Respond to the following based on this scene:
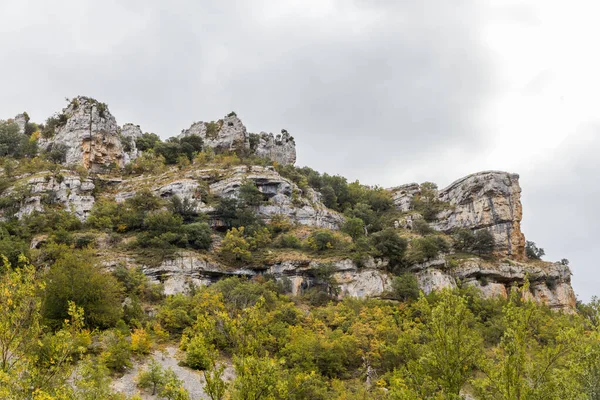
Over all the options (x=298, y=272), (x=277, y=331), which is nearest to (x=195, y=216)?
(x=298, y=272)

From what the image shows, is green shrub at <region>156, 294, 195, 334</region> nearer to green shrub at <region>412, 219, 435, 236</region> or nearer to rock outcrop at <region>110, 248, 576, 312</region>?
rock outcrop at <region>110, 248, 576, 312</region>

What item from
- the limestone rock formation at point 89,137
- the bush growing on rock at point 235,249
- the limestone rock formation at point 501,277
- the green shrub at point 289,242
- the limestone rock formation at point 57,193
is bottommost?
the limestone rock formation at point 501,277

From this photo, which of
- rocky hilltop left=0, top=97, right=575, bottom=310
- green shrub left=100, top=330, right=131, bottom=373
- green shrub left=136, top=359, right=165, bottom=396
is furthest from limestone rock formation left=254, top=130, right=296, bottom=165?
green shrub left=136, top=359, right=165, bottom=396

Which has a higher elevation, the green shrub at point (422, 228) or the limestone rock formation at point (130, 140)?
the limestone rock formation at point (130, 140)

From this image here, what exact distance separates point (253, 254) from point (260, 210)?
898 cm

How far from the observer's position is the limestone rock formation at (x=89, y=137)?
190ft

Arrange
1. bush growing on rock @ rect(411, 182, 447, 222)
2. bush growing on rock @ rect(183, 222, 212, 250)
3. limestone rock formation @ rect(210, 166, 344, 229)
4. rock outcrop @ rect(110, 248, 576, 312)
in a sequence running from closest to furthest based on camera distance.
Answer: rock outcrop @ rect(110, 248, 576, 312) < bush growing on rock @ rect(183, 222, 212, 250) < limestone rock formation @ rect(210, 166, 344, 229) < bush growing on rock @ rect(411, 182, 447, 222)

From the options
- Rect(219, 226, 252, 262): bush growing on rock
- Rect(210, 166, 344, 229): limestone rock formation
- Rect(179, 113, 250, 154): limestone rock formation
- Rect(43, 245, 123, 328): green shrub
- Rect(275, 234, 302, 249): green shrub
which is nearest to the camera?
Rect(43, 245, 123, 328): green shrub

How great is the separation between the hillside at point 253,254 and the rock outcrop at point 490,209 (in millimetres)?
191

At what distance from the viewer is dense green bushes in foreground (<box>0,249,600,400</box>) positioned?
909 cm

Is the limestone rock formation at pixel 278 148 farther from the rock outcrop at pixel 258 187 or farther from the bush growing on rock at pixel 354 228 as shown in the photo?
the bush growing on rock at pixel 354 228

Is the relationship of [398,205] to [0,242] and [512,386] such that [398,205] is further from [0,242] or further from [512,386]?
[512,386]

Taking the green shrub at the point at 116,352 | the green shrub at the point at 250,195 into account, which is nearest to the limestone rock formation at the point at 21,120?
the green shrub at the point at 250,195

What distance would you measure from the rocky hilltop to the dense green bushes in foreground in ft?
17.8
